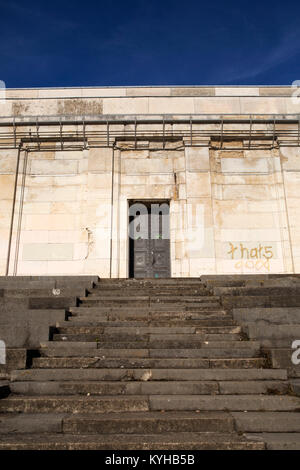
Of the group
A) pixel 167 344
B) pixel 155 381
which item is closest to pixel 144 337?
pixel 167 344

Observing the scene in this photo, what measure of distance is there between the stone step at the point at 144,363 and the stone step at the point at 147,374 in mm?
229

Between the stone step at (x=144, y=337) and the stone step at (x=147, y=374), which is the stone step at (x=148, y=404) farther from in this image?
the stone step at (x=144, y=337)

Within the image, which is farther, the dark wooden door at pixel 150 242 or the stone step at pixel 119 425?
the dark wooden door at pixel 150 242

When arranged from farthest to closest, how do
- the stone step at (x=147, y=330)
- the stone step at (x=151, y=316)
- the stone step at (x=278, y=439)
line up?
the stone step at (x=151, y=316) → the stone step at (x=147, y=330) → the stone step at (x=278, y=439)

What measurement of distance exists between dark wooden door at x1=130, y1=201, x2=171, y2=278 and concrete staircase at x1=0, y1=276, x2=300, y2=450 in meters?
4.82

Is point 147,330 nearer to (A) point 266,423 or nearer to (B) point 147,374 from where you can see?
(B) point 147,374

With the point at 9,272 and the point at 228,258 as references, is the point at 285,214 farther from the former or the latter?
the point at 9,272

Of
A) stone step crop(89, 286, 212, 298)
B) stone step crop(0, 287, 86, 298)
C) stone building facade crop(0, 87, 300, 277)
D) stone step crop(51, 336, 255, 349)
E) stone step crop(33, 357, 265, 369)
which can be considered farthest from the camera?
stone building facade crop(0, 87, 300, 277)

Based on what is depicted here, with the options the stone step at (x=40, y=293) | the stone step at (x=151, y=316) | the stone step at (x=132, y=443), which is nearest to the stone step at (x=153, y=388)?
the stone step at (x=132, y=443)

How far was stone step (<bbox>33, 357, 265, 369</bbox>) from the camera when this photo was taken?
5422mm

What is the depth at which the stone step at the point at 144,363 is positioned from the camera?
5422 mm

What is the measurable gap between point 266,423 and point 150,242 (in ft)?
30.9

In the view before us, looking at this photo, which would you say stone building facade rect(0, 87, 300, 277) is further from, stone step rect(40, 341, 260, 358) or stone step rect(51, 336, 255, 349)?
stone step rect(40, 341, 260, 358)

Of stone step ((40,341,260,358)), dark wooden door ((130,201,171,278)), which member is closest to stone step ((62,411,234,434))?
stone step ((40,341,260,358))
